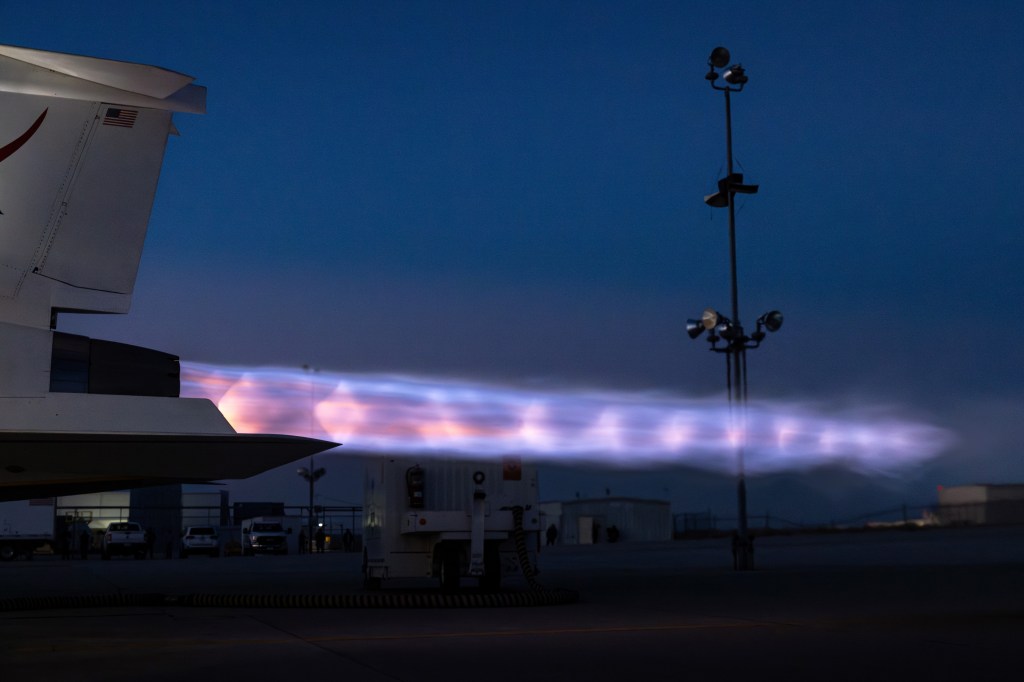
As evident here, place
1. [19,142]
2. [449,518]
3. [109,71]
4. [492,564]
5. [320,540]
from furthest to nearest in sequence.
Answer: [320,540] → [492,564] → [449,518] → [19,142] → [109,71]

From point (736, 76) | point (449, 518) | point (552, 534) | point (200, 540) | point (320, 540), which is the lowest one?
point (552, 534)

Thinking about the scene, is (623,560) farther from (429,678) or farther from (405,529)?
(429,678)

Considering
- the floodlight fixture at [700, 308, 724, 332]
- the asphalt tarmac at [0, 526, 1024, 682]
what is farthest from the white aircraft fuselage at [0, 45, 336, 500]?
the floodlight fixture at [700, 308, 724, 332]

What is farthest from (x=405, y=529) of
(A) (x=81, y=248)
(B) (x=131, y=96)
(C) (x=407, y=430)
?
(B) (x=131, y=96)

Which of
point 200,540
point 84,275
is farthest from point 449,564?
point 200,540

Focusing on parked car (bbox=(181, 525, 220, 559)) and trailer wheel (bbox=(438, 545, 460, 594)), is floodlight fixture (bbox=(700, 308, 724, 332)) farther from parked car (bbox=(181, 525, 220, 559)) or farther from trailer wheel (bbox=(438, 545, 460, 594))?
parked car (bbox=(181, 525, 220, 559))

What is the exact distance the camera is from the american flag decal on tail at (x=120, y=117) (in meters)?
12.0

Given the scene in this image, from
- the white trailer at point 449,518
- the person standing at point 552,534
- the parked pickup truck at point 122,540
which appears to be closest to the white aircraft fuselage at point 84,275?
the white trailer at point 449,518

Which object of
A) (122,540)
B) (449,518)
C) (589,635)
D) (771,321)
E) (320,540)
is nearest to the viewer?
(589,635)

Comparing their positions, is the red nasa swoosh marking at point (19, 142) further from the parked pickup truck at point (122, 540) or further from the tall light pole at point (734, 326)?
the parked pickup truck at point (122, 540)

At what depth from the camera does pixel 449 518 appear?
1488cm

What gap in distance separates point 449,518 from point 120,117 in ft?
23.7

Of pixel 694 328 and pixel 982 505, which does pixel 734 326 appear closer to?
pixel 694 328

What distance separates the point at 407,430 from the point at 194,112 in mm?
6709
